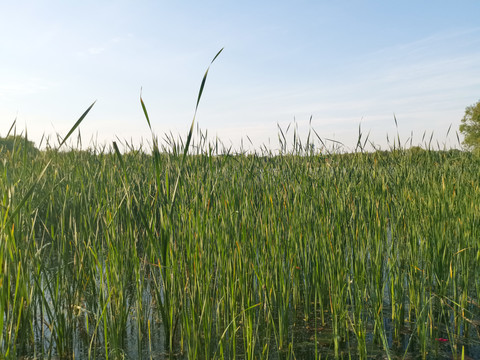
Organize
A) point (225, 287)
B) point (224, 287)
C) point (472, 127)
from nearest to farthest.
Result: point (224, 287) < point (225, 287) < point (472, 127)

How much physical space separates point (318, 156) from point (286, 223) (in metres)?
1.24

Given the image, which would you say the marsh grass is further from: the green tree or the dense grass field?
the green tree

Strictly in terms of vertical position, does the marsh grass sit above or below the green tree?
below

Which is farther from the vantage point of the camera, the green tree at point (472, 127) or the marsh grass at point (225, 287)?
the green tree at point (472, 127)

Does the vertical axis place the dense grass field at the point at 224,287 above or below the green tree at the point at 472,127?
below

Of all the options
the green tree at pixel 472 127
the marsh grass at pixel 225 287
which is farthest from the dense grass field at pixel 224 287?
the green tree at pixel 472 127

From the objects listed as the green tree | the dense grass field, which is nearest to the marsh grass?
the dense grass field

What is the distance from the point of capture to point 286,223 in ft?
9.32

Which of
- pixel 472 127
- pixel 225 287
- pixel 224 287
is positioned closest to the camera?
pixel 224 287

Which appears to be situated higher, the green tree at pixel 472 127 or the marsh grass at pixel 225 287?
the green tree at pixel 472 127

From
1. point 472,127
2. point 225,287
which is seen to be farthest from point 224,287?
point 472,127

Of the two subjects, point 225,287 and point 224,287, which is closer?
point 224,287

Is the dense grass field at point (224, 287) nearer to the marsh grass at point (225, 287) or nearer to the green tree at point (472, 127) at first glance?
the marsh grass at point (225, 287)

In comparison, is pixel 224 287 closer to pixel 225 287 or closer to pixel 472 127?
pixel 225 287
